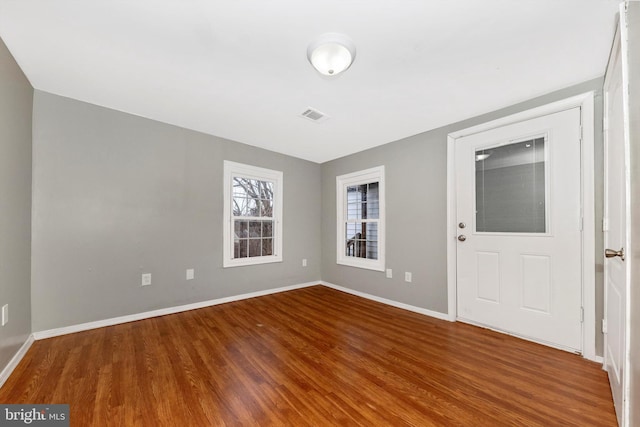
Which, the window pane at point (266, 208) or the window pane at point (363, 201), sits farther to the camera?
the window pane at point (266, 208)

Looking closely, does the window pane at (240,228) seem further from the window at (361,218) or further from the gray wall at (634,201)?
the gray wall at (634,201)

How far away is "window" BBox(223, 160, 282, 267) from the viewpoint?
140 inches

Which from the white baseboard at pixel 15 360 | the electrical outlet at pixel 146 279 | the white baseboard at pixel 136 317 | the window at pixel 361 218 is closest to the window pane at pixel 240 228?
the white baseboard at pixel 136 317

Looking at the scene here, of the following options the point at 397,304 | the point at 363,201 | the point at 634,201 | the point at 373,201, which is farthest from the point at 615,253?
the point at 363,201

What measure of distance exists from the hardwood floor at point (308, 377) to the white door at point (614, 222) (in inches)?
10.8

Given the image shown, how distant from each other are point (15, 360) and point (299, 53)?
305 centimetres

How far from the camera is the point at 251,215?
3.86 m

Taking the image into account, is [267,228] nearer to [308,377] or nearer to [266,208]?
[266,208]

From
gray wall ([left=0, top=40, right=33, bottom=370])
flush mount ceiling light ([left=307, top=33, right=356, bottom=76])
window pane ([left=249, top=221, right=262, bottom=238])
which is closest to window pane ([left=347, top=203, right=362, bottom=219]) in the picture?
window pane ([left=249, top=221, right=262, bottom=238])

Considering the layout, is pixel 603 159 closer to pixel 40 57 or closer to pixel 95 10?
pixel 95 10

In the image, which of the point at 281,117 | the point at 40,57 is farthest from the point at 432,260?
the point at 40,57

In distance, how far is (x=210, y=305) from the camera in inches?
130

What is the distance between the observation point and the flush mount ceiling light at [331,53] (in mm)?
1630

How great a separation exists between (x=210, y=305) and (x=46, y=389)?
1.74 meters
